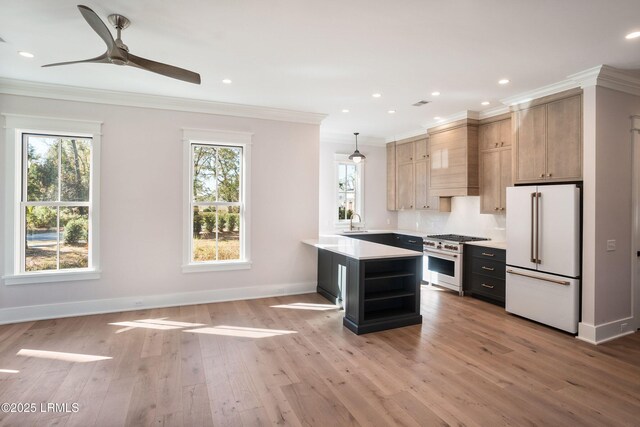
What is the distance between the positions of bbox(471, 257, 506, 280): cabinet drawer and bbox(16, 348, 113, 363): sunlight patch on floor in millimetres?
4708

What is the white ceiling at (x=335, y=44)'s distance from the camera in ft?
8.00

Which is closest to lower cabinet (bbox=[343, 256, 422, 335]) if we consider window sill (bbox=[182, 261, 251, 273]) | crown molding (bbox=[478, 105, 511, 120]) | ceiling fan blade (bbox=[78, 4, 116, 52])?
window sill (bbox=[182, 261, 251, 273])

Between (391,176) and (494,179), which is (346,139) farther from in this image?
(494,179)

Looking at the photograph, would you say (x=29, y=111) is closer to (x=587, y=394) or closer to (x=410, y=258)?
(x=410, y=258)

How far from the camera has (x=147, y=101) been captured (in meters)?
4.45

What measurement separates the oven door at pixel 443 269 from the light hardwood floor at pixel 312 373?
1.09 meters

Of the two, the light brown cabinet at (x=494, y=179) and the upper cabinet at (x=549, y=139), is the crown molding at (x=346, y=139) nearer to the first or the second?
the light brown cabinet at (x=494, y=179)

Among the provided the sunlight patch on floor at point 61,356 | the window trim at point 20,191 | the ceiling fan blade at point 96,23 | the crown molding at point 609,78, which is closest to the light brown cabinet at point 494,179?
the crown molding at point 609,78

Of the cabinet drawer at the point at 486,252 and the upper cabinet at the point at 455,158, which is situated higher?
the upper cabinet at the point at 455,158

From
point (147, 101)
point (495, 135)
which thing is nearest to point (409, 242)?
point (495, 135)

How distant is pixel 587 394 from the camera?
2.56m

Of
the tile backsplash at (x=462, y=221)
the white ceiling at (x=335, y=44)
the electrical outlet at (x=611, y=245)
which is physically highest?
the white ceiling at (x=335, y=44)

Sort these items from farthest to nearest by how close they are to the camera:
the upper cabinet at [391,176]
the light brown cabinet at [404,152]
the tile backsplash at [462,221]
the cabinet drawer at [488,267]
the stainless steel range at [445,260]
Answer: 1. the upper cabinet at [391,176]
2. the light brown cabinet at [404,152]
3. the tile backsplash at [462,221]
4. the stainless steel range at [445,260]
5. the cabinet drawer at [488,267]

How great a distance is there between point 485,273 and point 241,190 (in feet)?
12.3
